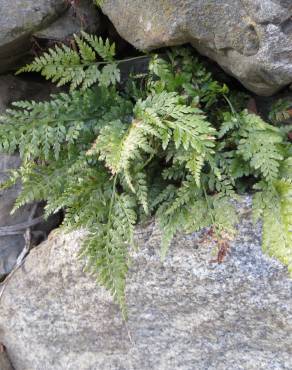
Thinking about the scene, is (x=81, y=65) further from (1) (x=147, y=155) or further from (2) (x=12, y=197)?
(2) (x=12, y=197)

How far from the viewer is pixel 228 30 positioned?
2.61 metres

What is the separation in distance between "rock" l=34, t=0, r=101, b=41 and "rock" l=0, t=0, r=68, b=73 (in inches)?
2.0

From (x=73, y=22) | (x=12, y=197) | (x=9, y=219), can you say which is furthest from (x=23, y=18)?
(x=9, y=219)

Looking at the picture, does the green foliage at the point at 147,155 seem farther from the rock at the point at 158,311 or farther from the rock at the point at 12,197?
the rock at the point at 12,197

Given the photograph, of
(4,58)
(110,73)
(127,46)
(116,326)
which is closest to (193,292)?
(116,326)

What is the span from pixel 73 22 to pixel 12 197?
1.73 m

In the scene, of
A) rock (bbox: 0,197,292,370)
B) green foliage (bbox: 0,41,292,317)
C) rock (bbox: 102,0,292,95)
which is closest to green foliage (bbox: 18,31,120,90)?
green foliage (bbox: 0,41,292,317)

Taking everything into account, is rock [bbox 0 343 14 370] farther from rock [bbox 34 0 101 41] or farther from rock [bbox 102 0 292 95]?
rock [bbox 102 0 292 95]

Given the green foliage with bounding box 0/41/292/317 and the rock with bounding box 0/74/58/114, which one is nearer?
the green foliage with bounding box 0/41/292/317

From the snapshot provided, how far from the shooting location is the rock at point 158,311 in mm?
2840

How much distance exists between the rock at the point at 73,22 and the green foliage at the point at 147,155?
16 cm

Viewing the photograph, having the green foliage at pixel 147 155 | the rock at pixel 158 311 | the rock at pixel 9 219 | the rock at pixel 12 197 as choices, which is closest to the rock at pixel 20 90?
the rock at pixel 12 197

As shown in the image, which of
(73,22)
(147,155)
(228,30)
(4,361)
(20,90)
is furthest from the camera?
(4,361)

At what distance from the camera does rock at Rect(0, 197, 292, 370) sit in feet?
9.32
